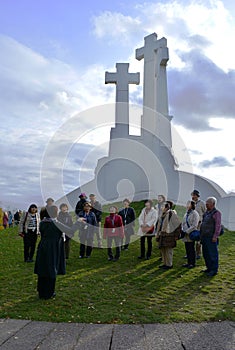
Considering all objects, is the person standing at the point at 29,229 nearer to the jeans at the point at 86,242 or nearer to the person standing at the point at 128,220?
the jeans at the point at 86,242

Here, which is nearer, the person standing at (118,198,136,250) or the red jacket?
the red jacket

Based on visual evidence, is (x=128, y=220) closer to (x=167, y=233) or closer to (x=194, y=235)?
(x=167, y=233)

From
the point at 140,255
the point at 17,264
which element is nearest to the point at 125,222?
the point at 140,255

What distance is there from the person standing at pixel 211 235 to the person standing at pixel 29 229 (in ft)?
15.0

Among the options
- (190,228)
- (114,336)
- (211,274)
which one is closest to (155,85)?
(190,228)

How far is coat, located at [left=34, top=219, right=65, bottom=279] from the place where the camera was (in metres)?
7.20

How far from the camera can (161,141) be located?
22156 mm

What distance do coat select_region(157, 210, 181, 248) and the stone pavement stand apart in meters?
3.75

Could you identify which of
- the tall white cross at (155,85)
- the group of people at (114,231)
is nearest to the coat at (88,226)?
the group of people at (114,231)

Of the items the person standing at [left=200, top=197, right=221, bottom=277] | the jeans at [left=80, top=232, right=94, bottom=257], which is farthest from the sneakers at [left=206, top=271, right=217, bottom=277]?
the jeans at [left=80, top=232, right=94, bottom=257]

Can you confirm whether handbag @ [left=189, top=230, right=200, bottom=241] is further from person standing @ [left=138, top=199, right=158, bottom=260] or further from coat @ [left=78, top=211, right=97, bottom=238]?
coat @ [left=78, top=211, right=97, bottom=238]

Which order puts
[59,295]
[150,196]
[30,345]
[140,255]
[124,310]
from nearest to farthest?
[30,345] < [124,310] < [59,295] < [140,255] < [150,196]

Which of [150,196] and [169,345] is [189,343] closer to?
[169,345]

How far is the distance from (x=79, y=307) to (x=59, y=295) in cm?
85
